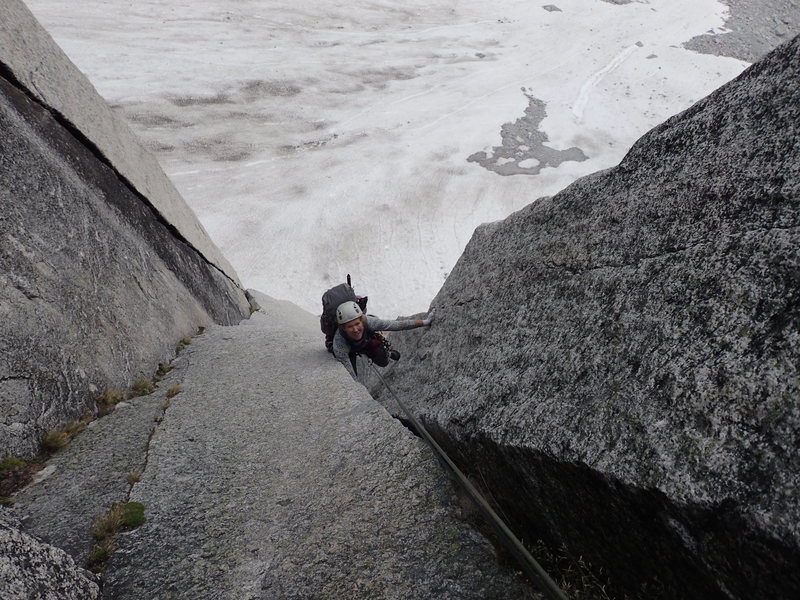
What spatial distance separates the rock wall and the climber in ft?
12.0

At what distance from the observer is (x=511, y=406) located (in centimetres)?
488

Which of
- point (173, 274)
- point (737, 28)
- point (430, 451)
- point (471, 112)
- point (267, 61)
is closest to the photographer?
point (430, 451)

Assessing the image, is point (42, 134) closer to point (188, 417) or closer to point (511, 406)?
point (188, 417)

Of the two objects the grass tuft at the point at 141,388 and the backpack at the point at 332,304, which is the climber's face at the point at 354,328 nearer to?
the backpack at the point at 332,304

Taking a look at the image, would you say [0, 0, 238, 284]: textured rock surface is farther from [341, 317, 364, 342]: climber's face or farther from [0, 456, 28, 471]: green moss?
[0, 456, 28, 471]: green moss

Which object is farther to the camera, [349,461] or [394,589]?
[349,461]

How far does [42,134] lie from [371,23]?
6046 cm

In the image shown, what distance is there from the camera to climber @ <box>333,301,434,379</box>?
9766 millimetres

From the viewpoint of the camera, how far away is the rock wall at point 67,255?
671 centimetres

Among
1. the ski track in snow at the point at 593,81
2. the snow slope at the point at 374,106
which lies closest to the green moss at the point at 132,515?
the snow slope at the point at 374,106

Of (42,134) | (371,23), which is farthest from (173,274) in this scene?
(371,23)

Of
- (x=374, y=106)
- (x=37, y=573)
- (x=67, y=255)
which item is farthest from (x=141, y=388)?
(x=374, y=106)

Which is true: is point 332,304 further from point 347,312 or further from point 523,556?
point 523,556

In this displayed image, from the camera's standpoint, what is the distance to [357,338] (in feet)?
32.8
